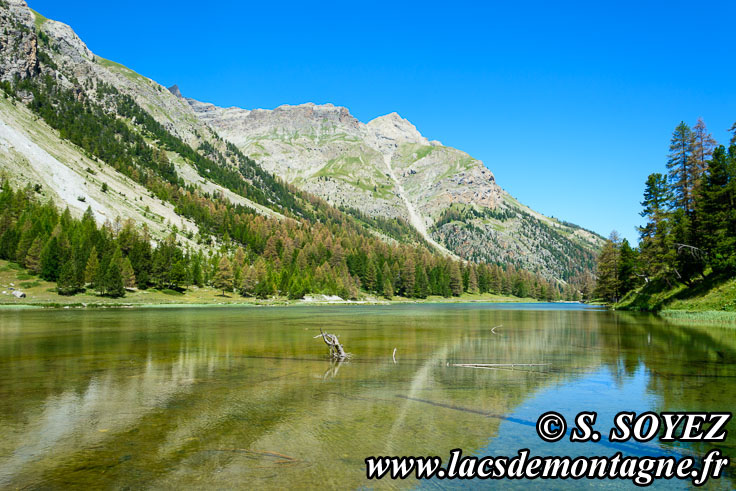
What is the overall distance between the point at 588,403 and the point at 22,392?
23581 mm

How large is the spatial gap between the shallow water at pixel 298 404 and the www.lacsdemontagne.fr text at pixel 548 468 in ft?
1.42

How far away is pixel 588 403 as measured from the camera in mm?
16359

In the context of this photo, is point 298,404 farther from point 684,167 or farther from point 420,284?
point 420,284

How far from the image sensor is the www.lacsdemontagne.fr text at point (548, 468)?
9945mm

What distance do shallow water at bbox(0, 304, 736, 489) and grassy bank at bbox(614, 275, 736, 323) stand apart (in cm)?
2570

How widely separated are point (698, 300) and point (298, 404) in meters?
66.2

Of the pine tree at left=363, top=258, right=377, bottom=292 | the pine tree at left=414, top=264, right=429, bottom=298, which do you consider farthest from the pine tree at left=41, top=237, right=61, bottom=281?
the pine tree at left=414, top=264, right=429, bottom=298

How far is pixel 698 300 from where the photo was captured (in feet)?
194

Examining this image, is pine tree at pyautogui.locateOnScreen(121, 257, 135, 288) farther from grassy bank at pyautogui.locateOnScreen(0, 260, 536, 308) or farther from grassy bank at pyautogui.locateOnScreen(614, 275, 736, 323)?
grassy bank at pyautogui.locateOnScreen(614, 275, 736, 323)

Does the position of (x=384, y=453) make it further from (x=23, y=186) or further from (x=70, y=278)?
(x=23, y=186)

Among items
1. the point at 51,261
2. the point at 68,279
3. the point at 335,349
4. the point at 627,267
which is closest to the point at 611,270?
the point at 627,267

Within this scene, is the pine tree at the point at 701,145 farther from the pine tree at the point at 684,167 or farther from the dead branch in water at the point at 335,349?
the dead branch in water at the point at 335,349

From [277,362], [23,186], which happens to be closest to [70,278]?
[23,186]

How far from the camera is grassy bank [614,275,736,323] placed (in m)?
52.0
